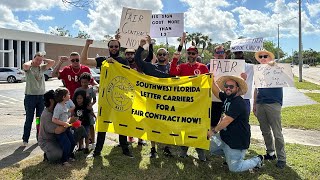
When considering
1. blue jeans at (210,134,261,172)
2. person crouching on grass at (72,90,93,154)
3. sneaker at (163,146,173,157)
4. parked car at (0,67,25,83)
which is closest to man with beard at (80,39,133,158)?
person crouching on grass at (72,90,93,154)

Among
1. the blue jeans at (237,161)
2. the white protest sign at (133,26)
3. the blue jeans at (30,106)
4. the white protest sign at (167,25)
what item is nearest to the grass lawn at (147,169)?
the blue jeans at (237,161)

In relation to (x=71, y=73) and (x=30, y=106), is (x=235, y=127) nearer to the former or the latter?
(x=71, y=73)

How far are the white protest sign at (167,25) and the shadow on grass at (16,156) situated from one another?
348cm

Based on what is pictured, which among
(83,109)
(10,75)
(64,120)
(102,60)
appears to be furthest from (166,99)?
(10,75)

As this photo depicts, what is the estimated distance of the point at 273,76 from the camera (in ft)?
18.9

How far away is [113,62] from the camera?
597 centimetres

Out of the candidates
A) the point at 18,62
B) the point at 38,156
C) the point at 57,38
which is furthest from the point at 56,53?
the point at 38,156

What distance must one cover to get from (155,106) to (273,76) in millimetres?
2036

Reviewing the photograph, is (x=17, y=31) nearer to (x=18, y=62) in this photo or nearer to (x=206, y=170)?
(x=18, y=62)

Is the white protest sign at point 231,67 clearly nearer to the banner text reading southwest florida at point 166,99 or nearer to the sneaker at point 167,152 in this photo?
the banner text reading southwest florida at point 166,99

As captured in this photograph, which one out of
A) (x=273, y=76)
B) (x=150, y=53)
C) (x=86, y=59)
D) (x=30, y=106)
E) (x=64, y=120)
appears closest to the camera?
(x=64, y=120)

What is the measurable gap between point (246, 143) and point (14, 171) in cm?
364

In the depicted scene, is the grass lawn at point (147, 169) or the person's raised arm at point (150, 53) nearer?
the grass lawn at point (147, 169)

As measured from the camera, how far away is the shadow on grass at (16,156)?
5895mm
